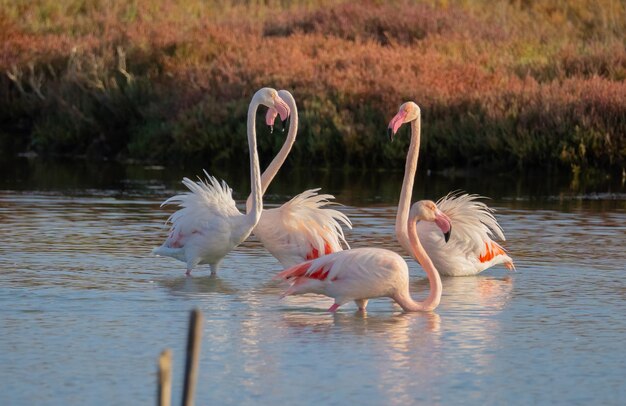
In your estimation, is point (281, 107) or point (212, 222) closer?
point (212, 222)

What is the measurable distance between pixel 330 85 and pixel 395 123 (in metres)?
9.32

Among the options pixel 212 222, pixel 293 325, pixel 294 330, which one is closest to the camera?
pixel 294 330

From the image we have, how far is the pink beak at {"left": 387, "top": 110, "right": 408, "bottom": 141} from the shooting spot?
7.98 meters

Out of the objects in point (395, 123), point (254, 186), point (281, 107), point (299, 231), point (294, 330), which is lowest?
point (294, 330)

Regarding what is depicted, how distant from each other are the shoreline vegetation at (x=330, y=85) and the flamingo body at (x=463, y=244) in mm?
6609

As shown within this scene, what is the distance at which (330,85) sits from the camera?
687 inches

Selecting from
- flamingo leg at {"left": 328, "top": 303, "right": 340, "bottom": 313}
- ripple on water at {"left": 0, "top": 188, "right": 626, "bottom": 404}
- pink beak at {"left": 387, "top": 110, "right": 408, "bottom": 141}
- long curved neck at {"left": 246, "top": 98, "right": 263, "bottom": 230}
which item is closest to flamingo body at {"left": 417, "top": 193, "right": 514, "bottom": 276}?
ripple on water at {"left": 0, "top": 188, "right": 626, "bottom": 404}

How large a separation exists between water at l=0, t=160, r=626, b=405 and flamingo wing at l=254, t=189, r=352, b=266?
0.27 metres

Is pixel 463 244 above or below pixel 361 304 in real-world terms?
above

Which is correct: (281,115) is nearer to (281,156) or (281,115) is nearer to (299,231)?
(281,156)

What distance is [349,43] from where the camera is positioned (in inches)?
782

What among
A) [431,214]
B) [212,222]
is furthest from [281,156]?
[431,214]

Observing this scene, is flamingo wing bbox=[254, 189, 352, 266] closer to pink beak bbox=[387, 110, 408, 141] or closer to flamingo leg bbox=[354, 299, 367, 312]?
pink beak bbox=[387, 110, 408, 141]

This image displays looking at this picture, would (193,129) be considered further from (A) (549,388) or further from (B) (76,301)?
(A) (549,388)
